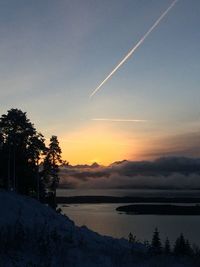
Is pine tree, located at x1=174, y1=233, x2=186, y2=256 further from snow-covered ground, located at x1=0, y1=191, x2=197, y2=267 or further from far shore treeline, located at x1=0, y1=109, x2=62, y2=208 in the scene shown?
far shore treeline, located at x1=0, y1=109, x2=62, y2=208

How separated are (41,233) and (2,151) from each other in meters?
46.3

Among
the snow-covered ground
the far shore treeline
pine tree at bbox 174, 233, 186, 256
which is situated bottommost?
pine tree at bbox 174, 233, 186, 256

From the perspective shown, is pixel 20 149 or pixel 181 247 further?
pixel 20 149

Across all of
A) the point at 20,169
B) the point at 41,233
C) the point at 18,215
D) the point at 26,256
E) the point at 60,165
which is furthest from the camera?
the point at 60,165

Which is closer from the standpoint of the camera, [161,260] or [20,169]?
[161,260]

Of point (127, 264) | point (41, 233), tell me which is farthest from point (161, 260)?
point (41, 233)

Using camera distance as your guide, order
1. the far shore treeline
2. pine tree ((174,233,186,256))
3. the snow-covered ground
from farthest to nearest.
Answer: the far shore treeline → pine tree ((174,233,186,256)) → the snow-covered ground

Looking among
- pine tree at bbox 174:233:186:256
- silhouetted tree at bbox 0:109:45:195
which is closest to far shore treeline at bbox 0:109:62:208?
silhouetted tree at bbox 0:109:45:195

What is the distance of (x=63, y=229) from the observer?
73.4 feet

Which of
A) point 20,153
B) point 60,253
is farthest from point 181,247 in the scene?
point 20,153

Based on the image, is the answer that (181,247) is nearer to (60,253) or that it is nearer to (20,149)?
(60,253)

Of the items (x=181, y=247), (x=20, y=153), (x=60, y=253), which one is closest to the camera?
(x=60, y=253)

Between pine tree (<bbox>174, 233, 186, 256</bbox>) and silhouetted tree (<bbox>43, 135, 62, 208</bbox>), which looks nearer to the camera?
pine tree (<bbox>174, 233, 186, 256</bbox>)

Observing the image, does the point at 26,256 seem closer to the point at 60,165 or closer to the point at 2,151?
the point at 2,151
